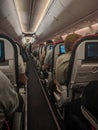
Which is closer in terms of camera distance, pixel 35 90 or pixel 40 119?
pixel 40 119

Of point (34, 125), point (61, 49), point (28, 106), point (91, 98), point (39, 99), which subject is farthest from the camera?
point (39, 99)

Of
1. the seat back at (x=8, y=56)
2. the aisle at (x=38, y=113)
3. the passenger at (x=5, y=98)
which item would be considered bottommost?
the aisle at (x=38, y=113)

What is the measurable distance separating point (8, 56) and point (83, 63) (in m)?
1.08

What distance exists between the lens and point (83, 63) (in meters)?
3.53

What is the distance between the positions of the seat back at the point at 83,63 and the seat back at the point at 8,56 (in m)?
0.80

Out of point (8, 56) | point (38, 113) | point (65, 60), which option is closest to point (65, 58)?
point (65, 60)

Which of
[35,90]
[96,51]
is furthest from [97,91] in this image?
[35,90]

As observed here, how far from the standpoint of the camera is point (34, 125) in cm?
466

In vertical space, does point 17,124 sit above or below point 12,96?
below

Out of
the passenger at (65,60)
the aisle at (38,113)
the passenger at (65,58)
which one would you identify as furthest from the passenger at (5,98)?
the aisle at (38,113)

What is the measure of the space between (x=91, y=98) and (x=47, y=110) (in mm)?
3578

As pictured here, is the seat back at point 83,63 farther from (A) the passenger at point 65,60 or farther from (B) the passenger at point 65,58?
(B) the passenger at point 65,58

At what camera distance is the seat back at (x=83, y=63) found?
11.1ft

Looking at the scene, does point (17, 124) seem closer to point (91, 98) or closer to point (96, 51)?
point (91, 98)
